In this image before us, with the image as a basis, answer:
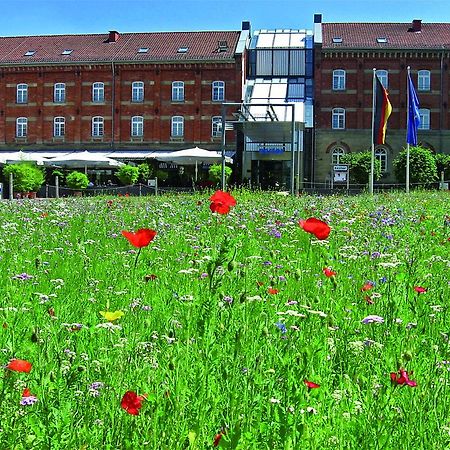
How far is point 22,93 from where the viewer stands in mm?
49656

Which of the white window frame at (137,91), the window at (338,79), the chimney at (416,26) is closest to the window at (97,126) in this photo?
the white window frame at (137,91)

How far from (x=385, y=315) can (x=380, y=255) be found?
182 centimetres

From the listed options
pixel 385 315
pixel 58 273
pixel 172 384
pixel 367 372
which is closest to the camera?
pixel 172 384

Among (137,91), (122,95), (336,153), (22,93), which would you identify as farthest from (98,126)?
(336,153)

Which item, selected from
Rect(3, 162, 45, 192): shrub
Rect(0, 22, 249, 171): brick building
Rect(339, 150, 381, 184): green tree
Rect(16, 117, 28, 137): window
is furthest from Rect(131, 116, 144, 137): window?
Rect(3, 162, 45, 192): shrub

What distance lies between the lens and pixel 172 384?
85.7 inches

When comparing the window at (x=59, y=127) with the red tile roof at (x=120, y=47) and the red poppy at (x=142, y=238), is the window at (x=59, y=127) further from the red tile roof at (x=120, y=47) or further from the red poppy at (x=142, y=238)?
the red poppy at (x=142, y=238)

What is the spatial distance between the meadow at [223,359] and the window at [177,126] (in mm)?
43279

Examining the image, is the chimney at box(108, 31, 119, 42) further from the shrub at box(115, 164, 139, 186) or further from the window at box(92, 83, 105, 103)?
the shrub at box(115, 164, 139, 186)

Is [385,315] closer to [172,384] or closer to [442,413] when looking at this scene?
[442,413]

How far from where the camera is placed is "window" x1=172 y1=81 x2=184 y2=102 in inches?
1898

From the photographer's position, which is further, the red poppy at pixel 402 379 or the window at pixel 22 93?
the window at pixel 22 93

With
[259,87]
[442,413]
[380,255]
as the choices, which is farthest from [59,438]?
[259,87]

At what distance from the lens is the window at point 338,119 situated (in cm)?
4675
